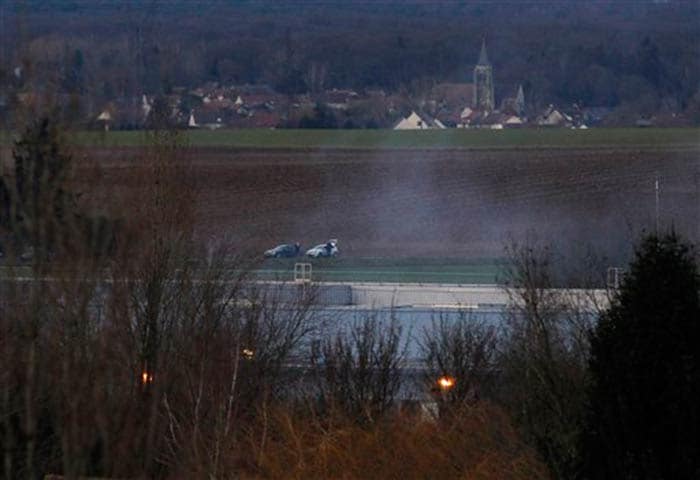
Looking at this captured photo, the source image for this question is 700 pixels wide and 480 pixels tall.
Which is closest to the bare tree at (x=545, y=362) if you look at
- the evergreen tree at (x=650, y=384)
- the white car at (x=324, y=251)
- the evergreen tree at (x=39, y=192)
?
the evergreen tree at (x=650, y=384)

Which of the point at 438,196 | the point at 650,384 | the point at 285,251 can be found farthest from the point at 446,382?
the point at 438,196

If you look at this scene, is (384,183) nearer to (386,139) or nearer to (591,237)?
(386,139)

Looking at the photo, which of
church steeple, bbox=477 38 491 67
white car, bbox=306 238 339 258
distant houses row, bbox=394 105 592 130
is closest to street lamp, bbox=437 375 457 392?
white car, bbox=306 238 339 258

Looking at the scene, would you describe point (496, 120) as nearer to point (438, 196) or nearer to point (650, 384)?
point (438, 196)

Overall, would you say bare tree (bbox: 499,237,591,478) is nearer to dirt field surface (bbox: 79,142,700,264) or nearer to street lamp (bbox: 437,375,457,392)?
street lamp (bbox: 437,375,457,392)

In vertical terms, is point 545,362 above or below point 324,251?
below

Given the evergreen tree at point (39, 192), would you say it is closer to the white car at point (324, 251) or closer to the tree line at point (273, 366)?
the tree line at point (273, 366)

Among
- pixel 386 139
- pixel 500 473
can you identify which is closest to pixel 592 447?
pixel 500 473
